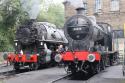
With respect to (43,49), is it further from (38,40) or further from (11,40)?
(11,40)

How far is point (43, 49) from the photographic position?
2231 centimetres

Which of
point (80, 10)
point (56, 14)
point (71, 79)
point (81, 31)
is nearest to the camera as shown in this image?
point (71, 79)

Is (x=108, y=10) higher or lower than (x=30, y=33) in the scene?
higher

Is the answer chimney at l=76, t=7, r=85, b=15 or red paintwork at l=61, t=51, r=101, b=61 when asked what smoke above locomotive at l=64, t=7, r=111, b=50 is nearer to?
chimney at l=76, t=7, r=85, b=15

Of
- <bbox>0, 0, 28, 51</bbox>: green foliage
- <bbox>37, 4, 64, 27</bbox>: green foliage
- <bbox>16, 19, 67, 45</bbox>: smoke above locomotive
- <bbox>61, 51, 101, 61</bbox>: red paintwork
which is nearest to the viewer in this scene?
<bbox>61, 51, 101, 61</bbox>: red paintwork

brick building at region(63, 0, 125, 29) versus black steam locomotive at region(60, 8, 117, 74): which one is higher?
brick building at region(63, 0, 125, 29)

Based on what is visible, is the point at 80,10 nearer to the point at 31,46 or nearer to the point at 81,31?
the point at 81,31

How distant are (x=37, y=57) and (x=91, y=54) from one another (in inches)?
217

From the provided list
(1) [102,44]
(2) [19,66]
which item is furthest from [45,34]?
(1) [102,44]

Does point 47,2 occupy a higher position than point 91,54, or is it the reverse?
point 47,2

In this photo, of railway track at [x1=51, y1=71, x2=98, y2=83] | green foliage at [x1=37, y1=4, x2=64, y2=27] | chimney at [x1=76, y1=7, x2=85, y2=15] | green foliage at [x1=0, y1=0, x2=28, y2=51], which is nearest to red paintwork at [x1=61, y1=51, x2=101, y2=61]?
railway track at [x1=51, y1=71, x2=98, y2=83]

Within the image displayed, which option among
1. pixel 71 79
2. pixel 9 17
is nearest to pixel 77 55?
pixel 71 79

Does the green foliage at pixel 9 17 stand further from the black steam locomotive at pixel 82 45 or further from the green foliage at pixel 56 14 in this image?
the green foliage at pixel 56 14

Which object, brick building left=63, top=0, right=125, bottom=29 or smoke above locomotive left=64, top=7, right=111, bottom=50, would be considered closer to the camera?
smoke above locomotive left=64, top=7, right=111, bottom=50
